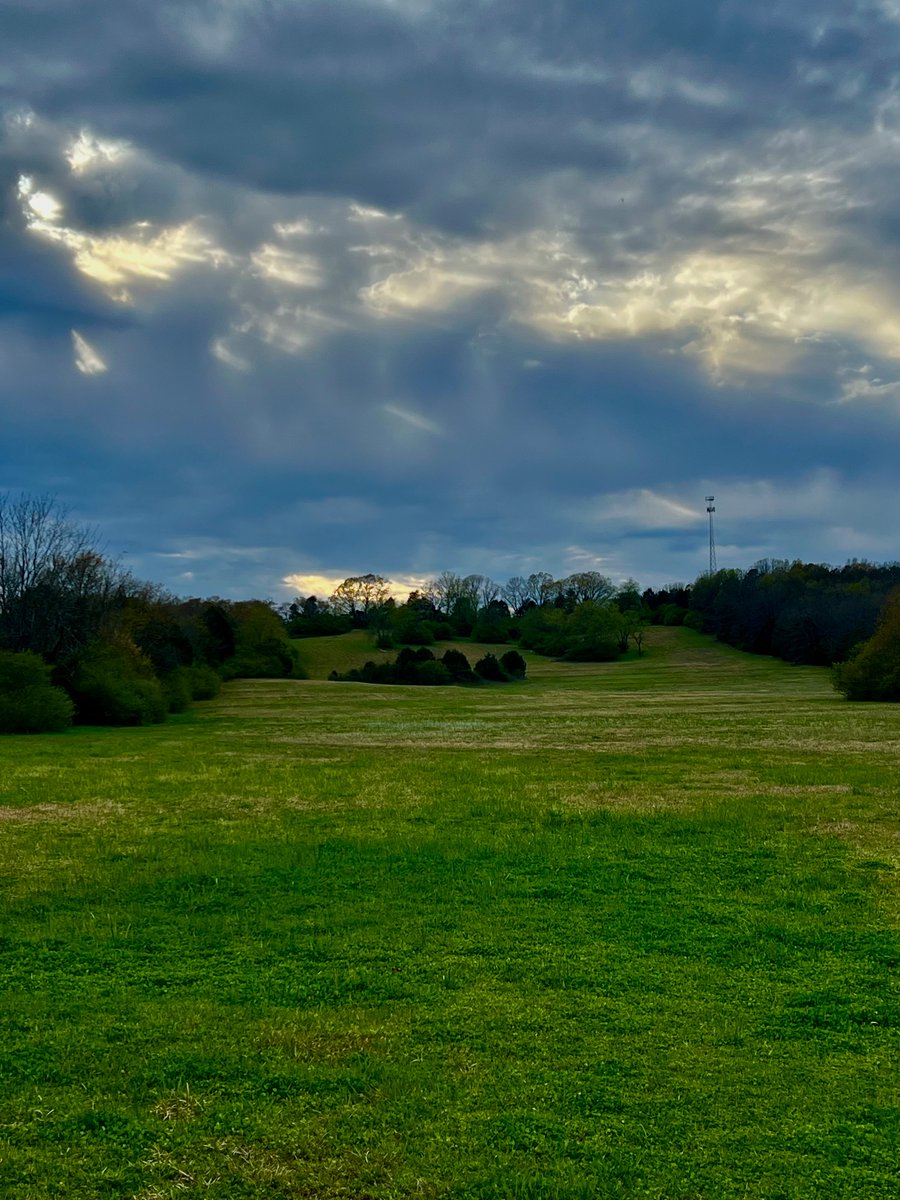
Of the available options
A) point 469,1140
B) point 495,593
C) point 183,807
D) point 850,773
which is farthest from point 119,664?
point 495,593

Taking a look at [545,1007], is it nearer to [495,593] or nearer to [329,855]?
[329,855]

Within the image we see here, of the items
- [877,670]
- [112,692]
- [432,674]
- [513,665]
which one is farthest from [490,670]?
[112,692]

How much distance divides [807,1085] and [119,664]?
4326 centimetres

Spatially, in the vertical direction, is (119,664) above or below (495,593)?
below

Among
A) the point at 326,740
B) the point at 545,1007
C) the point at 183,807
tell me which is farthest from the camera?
the point at 326,740

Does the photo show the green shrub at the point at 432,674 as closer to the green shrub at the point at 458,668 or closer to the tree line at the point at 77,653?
the green shrub at the point at 458,668

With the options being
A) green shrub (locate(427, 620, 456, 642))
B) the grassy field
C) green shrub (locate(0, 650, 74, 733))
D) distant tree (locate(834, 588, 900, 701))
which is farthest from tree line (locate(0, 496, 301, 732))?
green shrub (locate(427, 620, 456, 642))

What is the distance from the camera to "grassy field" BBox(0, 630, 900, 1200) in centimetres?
498

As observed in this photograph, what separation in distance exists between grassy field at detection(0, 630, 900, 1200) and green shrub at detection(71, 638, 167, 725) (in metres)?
25.4

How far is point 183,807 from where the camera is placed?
16.9 m

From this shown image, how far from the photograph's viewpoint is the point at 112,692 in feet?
138

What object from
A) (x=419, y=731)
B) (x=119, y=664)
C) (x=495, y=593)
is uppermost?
(x=495, y=593)

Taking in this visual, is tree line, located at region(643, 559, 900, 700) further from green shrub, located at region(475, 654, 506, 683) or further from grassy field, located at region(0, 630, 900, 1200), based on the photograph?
grassy field, located at region(0, 630, 900, 1200)

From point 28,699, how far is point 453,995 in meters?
33.5
